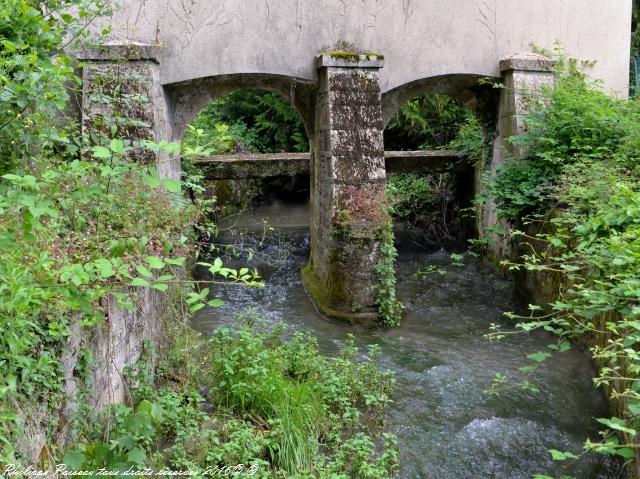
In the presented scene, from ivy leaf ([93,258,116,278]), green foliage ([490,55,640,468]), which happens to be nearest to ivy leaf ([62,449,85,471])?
ivy leaf ([93,258,116,278])

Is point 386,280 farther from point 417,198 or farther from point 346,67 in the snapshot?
point 417,198

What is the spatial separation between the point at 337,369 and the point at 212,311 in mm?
2780

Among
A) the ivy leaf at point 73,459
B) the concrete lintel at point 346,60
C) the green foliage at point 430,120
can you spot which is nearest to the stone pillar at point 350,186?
the concrete lintel at point 346,60

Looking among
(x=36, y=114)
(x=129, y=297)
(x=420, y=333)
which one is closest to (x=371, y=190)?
(x=420, y=333)

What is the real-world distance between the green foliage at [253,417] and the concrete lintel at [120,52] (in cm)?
358

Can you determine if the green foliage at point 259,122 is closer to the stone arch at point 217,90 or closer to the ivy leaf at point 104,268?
the stone arch at point 217,90

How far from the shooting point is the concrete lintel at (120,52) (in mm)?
7012

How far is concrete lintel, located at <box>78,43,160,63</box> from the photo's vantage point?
701 cm

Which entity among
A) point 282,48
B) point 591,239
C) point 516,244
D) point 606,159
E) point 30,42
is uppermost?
point 282,48

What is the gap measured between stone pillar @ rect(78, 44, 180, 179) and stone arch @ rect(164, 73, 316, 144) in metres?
0.66

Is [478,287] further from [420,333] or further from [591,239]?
[591,239]

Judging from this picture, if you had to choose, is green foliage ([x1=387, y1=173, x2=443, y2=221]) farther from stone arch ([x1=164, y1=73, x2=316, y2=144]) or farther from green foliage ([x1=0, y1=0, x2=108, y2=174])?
green foliage ([x1=0, y1=0, x2=108, y2=174])

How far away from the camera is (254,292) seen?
8.50 metres

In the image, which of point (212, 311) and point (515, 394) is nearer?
point (515, 394)
